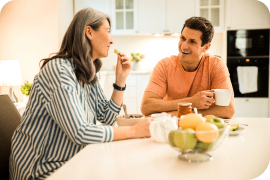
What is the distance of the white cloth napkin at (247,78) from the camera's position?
3838 millimetres

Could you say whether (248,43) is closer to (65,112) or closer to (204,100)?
(204,100)

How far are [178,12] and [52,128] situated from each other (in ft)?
11.6

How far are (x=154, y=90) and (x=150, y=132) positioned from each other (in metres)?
0.71

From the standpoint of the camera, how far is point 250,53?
3859mm

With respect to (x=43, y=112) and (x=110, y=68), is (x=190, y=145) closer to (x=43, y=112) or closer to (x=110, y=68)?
(x=43, y=112)

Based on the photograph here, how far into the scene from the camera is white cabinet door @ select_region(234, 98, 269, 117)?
3.92 metres

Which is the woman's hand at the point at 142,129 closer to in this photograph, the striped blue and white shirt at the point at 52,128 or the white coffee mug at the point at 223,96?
the striped blue and white shirt at the point at 52,128

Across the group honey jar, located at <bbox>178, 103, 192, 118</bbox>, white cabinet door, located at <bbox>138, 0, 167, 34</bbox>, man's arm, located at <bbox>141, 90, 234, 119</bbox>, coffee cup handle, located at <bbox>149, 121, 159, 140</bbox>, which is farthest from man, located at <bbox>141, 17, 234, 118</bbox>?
white cabinet door, located at <bbox>138, 0, 167, 34</bbox>

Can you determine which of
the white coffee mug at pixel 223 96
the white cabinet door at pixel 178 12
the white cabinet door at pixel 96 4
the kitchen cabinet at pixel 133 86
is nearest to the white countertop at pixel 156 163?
the white coffee mug at pixel 223 96

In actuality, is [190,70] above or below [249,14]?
below

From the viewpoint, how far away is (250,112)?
3.95 m

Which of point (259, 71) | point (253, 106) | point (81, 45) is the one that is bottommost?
point (253, 106)

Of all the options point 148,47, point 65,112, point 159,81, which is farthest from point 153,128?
point 148,47

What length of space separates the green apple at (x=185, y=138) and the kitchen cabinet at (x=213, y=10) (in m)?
3.72
